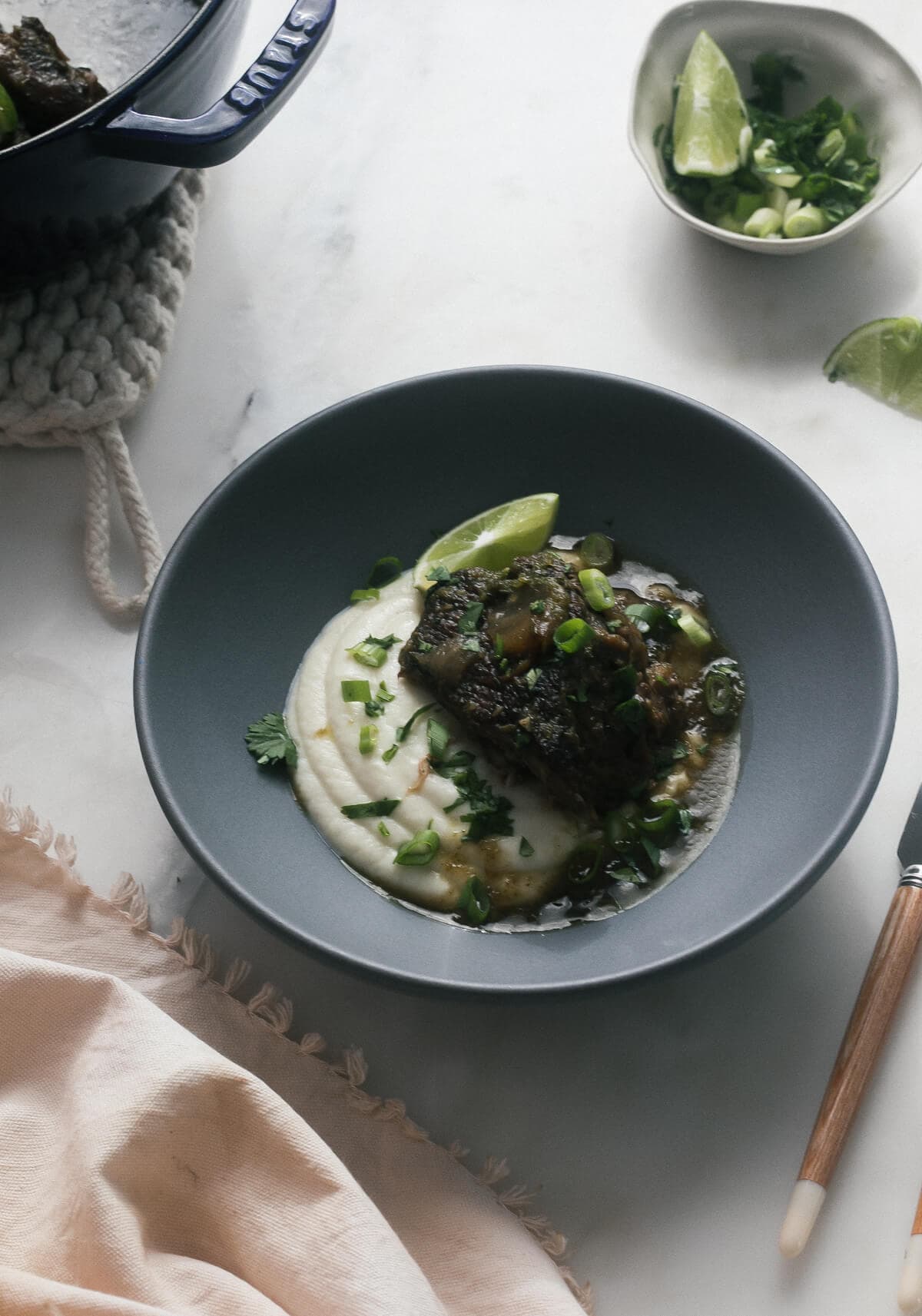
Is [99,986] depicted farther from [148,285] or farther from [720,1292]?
[148,285]

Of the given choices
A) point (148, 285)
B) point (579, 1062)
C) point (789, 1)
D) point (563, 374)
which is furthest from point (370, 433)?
point (789, 1)

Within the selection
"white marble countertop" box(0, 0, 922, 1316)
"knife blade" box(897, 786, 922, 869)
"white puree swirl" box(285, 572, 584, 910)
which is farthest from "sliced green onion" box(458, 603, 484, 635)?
"knife blade" box(897, 786, 922, 869)

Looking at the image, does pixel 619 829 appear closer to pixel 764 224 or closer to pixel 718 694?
pixel 718 694

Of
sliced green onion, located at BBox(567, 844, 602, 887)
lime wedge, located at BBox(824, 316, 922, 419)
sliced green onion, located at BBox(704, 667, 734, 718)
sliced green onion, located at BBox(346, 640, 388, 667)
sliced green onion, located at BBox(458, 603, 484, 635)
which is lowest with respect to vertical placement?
sliced green onion, located at BBox(567, 844, 602, 887)

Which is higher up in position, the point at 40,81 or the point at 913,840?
the point at 40,81

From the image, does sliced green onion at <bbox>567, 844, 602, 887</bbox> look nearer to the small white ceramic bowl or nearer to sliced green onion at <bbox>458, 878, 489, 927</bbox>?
sliced green onion at <bbox>458, 878, 489, 927</bbox>

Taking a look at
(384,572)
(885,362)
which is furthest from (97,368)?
(885,362)

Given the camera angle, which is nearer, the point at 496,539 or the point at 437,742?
the point at 437,742
